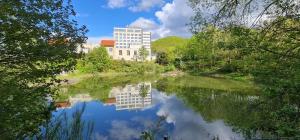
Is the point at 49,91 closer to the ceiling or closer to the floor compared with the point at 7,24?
closer to the floor

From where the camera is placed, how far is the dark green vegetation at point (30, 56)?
6.93 metres

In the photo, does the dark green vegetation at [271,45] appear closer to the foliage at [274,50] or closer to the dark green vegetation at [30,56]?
the foliage at [274,50]

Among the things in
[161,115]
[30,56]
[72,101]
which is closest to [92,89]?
[72,101]

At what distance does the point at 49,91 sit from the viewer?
8.34m

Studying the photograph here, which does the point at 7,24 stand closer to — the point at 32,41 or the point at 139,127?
the point at 32,41

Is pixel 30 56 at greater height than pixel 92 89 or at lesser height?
greater

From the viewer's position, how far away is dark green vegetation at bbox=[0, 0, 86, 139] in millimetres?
6927

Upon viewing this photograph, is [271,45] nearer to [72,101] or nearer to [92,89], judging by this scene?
[72,101]

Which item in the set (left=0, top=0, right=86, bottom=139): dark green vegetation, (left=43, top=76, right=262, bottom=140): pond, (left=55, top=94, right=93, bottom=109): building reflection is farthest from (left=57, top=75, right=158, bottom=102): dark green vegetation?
(left=0, top=0, right=86, bottom=139): dark green vegetation

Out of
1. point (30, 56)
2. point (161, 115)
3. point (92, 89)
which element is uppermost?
point (30, 56)

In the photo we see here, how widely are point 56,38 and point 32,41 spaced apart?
792 mm

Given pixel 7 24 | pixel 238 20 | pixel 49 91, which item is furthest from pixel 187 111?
pixel 7 24

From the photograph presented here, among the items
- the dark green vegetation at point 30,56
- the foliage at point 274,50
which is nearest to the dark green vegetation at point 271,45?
the foliage at point 274,50

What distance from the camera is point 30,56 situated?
7898 mm
